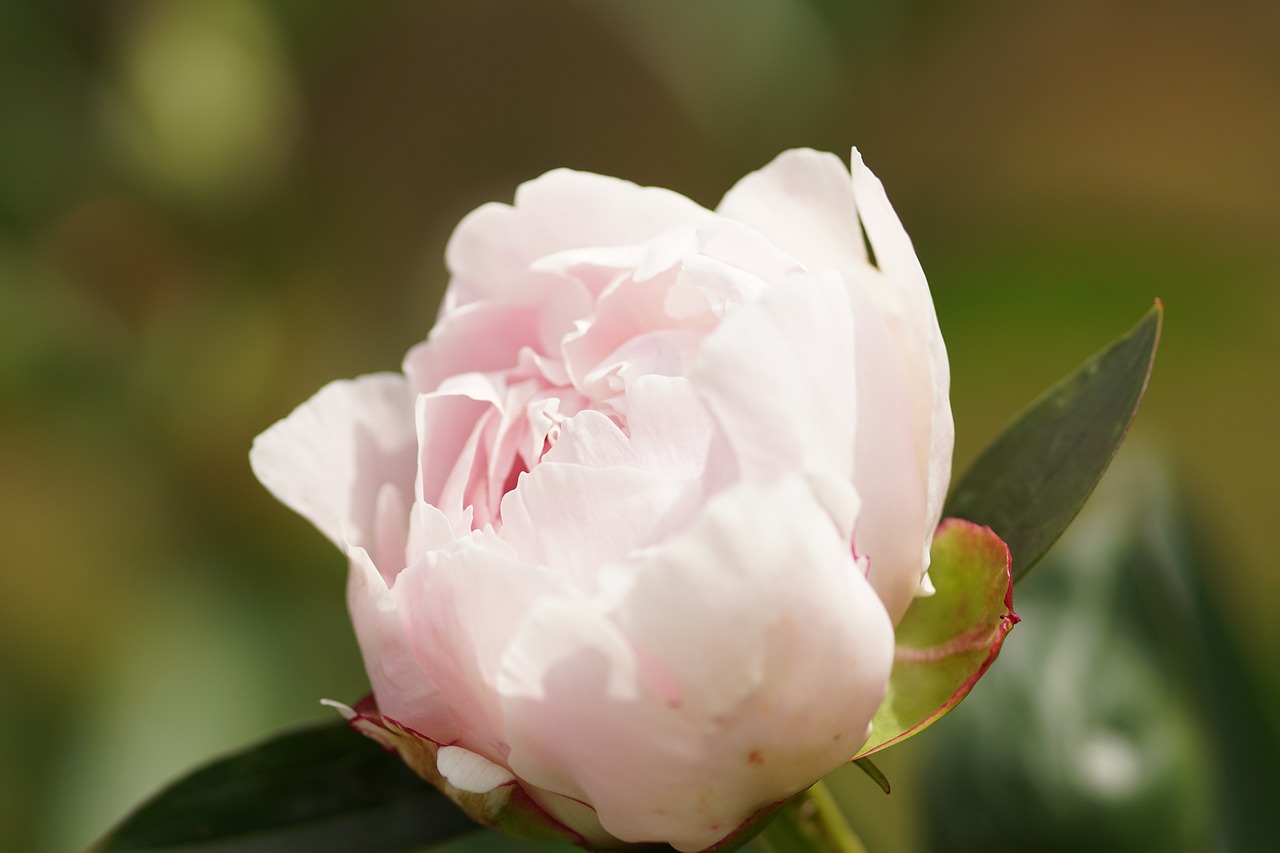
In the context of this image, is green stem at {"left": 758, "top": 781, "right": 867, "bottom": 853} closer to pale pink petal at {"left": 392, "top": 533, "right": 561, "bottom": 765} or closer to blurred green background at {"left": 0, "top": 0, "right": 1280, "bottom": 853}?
pale pink petal at {"left": 392, "top": 533, "right": 561, "bottom": 765}

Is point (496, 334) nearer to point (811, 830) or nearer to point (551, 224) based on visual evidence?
point (551, 224)

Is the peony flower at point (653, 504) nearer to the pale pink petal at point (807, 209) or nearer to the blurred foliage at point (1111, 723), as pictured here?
the pale pink petal at point (807, 209)

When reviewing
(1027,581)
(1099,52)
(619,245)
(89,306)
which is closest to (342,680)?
(89,306)

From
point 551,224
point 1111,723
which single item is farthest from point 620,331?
point 1111,723

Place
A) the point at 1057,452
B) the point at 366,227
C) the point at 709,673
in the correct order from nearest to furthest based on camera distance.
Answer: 1. the point at 709,673
2. the point at 1057,452
3. the point at 366,227

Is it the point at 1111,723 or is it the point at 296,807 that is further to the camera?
the point at 1111,723

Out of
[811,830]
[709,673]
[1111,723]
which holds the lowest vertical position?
[1111,723]

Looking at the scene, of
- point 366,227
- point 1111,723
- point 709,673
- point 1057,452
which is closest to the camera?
point 709,673
